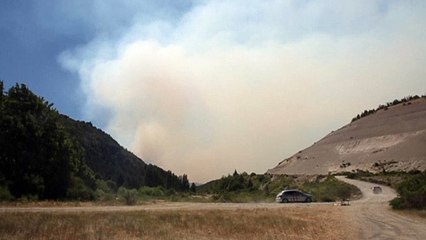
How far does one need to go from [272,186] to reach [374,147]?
1994 inches

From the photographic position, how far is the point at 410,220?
33.0 metres

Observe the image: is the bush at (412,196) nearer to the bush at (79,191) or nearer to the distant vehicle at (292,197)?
the distant vehicle at (292,197)

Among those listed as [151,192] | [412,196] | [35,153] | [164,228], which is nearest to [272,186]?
[151,192]

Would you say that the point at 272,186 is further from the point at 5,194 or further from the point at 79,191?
the point at 5,194

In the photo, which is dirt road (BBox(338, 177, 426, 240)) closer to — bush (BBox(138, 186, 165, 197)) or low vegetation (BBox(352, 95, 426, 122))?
bush (BBox(138, 186, 165, 197))

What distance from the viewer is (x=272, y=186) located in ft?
310

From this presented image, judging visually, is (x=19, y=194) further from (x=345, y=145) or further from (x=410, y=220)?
(x=345, y=145)

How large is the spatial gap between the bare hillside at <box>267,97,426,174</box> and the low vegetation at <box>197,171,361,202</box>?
72.9 ft

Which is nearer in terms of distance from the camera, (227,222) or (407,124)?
(227,222)

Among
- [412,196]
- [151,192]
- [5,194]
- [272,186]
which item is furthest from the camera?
[272,186]

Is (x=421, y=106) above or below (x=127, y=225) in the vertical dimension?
above

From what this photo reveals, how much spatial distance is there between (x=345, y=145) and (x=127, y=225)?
127 m

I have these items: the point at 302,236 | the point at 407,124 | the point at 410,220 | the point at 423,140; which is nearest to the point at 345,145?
the point at 407,124

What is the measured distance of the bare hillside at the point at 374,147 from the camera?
11781 centimetres
